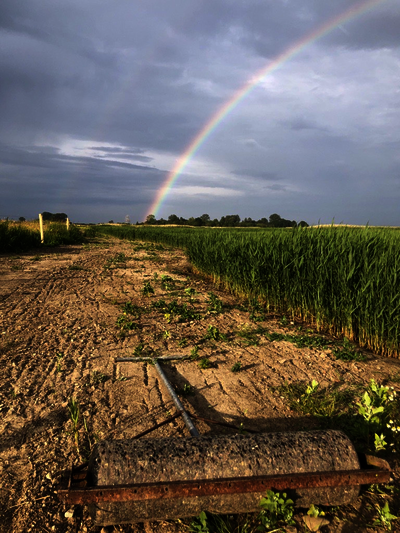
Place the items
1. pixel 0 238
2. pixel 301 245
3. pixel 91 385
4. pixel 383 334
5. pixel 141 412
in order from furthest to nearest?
pixel 0 238 → pixel 301 245 → pixel 383 334 → pixel 91 385 → pixel 141 412

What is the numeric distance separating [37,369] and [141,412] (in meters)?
1.45

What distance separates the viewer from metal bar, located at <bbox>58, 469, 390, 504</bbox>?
70.6 inches

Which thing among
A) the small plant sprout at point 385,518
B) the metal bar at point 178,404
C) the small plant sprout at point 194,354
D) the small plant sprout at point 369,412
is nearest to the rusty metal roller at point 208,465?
the small plant sprout at point 385,518

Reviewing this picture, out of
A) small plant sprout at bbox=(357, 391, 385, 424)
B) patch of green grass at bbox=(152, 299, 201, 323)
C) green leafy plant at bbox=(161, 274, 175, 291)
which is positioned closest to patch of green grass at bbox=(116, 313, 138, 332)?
patch of green grass at bbox=(152, 299, 201, 323)

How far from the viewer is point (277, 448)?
2.09 m

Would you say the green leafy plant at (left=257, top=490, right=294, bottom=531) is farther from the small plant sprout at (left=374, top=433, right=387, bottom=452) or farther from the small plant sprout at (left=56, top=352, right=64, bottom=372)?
the small plant sprout at (left=56, top=352, right=64, bottom=372)

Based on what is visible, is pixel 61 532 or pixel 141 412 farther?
pixel 141 412

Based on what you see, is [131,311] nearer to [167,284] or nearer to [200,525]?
[167,284]

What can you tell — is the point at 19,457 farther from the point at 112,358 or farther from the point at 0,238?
the point at 0,238

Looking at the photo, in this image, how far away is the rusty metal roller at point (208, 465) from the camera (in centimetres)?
190

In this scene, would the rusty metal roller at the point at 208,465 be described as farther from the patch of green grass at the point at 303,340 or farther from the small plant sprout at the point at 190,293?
the small plant sprout at the point at 190,293

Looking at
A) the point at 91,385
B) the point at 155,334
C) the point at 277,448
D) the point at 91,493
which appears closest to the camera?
the point at 91,493

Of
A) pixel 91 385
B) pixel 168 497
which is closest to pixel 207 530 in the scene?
pixel 168 497

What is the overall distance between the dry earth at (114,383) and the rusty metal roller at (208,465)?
→ 167 mm
